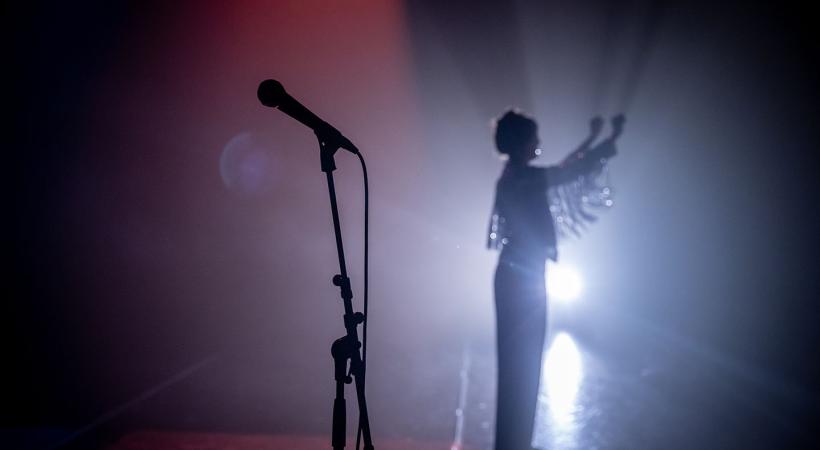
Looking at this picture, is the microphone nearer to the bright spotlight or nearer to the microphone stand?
the microphone stand

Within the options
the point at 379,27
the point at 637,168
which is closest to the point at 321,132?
the point at 379,27

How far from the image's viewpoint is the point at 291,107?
104 cm

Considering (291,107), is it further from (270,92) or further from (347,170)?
(347,170)

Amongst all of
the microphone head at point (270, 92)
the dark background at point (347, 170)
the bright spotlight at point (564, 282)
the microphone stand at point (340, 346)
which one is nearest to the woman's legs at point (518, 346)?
the microphone stand at point (340, 346)

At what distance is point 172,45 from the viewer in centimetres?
458

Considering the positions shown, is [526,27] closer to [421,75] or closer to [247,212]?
[421,75]

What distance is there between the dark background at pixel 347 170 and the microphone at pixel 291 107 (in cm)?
269

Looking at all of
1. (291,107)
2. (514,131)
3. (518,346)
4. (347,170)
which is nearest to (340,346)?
(291,107)

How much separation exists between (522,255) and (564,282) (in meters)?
7.06

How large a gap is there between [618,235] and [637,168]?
1086 millimetres

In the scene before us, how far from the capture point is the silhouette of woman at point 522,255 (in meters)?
1.97

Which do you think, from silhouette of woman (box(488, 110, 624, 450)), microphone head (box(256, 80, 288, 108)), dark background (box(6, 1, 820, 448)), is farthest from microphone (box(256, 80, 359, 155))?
dark background (box(6, 1, 820, 448))

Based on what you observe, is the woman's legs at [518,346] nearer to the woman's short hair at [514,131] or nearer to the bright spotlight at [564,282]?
the woman's short hair at [514,131]

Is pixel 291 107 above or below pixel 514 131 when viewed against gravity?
below
